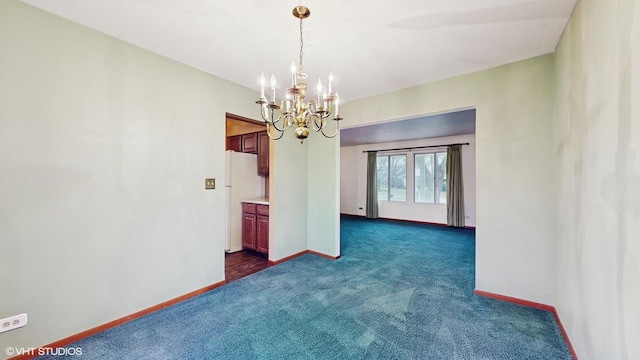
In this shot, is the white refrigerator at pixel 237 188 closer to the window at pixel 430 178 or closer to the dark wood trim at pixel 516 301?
the dark wood trim at pixel 516 301

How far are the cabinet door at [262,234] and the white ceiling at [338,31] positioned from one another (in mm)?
2254

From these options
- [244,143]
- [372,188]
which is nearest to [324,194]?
[244,143]

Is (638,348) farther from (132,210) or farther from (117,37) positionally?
(117,37)

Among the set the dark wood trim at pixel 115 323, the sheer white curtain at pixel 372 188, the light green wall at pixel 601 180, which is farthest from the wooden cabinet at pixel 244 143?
the sheer white curtain at pixel 372 188

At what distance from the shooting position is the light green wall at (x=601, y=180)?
3.35ft

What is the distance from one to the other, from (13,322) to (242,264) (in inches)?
86.0

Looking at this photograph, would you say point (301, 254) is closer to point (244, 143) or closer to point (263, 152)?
point (263, 152)

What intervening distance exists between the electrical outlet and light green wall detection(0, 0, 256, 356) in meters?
0.04

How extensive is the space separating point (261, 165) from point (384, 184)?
4502 mm

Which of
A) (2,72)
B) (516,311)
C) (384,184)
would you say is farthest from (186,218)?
(384,184)

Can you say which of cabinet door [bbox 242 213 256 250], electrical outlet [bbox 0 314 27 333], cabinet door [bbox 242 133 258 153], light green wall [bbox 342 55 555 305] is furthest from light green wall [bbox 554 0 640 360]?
cabinet door [bbox 242 133 258 153]

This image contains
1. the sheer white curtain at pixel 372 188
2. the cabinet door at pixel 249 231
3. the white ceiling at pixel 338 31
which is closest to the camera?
the white ceiling at pixel 338 31

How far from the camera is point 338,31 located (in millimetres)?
1948

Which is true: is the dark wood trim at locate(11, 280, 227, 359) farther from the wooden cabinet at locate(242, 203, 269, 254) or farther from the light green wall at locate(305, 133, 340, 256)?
the light green wall at locate(305, 133, 340, 256)
